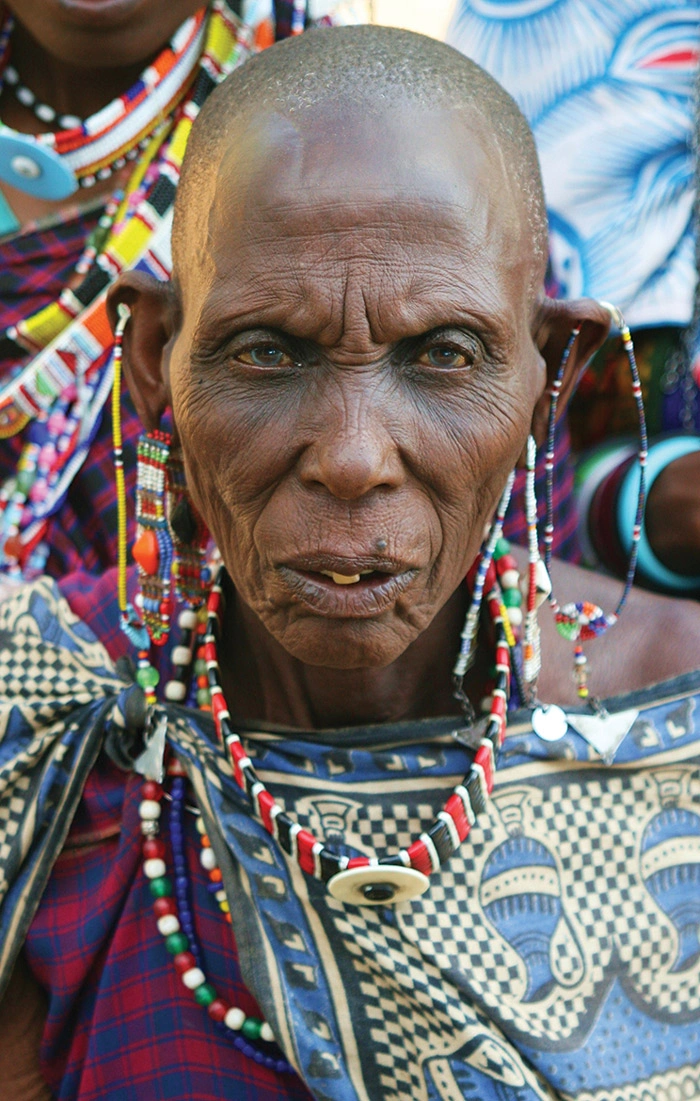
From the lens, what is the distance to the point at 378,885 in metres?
1.92

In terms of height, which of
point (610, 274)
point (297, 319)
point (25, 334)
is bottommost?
point (610, 274)

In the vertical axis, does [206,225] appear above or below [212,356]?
above

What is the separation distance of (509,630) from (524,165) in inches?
26.8

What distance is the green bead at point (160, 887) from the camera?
84.8 inches

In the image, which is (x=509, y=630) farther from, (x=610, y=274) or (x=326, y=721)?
(x=610, y=274)

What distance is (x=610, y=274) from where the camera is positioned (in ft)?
10.4

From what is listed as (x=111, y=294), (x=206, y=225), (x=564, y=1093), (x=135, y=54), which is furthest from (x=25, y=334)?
(x=564, y=1093)

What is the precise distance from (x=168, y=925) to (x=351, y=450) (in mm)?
876

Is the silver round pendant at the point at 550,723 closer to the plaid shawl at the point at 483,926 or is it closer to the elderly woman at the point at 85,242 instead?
the plaid shawl at the point at 483,926

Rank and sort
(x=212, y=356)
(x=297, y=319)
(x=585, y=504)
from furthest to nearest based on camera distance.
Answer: (x=585, y=504), (x=212, y=356), (x=297, y=319)

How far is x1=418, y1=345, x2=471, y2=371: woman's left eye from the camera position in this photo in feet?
5.86

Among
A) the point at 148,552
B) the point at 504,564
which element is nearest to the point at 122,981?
the point at 148,552

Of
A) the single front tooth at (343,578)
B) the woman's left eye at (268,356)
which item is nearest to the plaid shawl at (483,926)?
the single front tooth at (343,578)

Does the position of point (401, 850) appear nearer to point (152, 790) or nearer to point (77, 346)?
point (152, 790)
